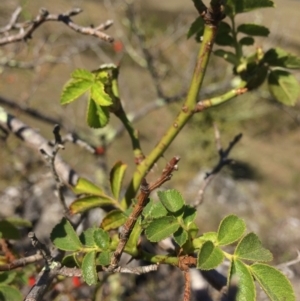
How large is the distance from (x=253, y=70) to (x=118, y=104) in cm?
28

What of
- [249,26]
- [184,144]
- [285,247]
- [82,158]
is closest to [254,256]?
[249,26]

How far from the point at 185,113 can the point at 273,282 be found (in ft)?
1.11

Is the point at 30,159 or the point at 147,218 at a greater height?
the point at 147,218

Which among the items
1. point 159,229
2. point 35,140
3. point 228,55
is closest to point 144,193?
point 159,229

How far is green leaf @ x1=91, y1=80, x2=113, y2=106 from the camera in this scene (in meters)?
0.75

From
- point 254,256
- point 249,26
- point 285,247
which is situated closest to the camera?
point 254,256

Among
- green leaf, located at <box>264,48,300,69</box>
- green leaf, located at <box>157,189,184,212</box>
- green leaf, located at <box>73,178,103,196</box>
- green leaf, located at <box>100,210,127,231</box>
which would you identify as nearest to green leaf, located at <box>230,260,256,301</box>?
green leaf, located at <box>157,189,184,212</box>

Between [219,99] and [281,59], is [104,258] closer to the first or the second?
[219,99]

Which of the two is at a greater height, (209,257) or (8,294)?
(209,257)

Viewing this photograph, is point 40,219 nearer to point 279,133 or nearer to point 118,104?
point 118,104

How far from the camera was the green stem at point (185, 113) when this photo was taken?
0.72m

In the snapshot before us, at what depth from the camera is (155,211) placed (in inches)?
25.5

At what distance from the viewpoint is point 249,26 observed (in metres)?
0.89

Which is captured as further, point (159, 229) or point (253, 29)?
point (253, 29)
